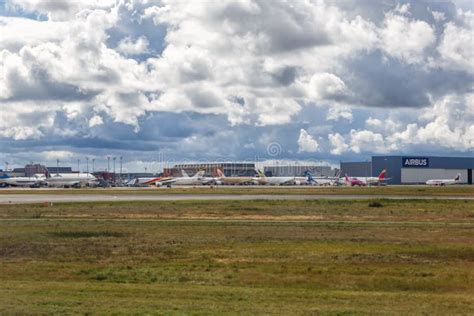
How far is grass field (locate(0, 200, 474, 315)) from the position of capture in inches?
688

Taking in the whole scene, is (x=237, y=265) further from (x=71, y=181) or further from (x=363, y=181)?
(x=363, y=181)

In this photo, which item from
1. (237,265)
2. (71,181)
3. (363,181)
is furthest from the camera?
(363,181)

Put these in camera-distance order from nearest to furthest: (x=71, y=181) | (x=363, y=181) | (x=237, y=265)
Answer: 1. (x=237, y=265)
2. (x=71, y=181)
3. (x=363, y=181)

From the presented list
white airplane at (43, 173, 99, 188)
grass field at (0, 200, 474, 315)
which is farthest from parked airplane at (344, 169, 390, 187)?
grass field at (0, 200, 474, 315)

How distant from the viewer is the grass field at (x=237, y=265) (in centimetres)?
1748

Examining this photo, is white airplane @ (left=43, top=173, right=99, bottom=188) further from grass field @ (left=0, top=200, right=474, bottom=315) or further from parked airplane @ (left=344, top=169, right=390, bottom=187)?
grass field @ (left=0, top=200, right=474, bottom=315)

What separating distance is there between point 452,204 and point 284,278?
154ft

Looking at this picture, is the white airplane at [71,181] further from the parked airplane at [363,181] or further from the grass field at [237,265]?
the grass field at [237,265]

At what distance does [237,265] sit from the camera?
25.0 metres

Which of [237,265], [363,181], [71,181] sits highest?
[71,181]

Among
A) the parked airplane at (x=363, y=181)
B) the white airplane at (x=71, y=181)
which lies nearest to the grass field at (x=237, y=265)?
the white airplane at (x=71, y=181)

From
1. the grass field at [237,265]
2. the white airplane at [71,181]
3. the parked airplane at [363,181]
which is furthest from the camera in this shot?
the parked airplane at [363,181]

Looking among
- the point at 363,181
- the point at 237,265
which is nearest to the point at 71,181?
the point at 363,181

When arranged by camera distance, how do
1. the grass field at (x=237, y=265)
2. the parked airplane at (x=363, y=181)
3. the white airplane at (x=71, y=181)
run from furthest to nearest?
the parked airplane at (x=363, y=181)
the white airplane at (x=71, y=181)
the grass field at (x=237, y=265)
